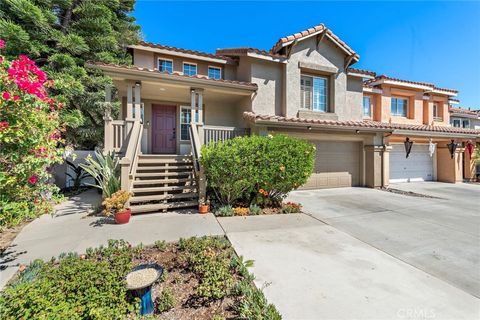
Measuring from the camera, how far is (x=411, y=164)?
13328mm

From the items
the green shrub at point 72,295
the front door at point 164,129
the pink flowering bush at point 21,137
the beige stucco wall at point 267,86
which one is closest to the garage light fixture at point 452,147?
the beige stucco wall at point 267,86

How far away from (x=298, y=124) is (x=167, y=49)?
271 inches

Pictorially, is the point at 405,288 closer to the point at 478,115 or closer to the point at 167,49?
the point at 167,49

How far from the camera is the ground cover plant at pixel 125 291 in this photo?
2.15m

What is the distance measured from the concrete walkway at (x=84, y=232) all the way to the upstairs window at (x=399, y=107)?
14.6 meters

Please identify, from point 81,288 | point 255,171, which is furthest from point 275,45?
point 81,288

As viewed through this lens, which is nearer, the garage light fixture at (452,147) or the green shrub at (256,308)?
the green shrub at (256,308)

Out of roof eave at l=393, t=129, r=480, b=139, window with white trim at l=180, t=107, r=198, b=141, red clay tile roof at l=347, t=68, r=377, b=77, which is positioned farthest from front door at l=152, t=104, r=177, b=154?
roof eave at l=393, t=129, r=480, b=139

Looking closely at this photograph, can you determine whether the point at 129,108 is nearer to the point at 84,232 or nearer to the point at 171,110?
the point at 171,110

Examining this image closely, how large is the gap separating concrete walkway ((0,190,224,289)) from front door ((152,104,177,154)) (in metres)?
4.49

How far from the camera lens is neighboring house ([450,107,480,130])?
17141mm

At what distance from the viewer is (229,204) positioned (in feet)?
20.7

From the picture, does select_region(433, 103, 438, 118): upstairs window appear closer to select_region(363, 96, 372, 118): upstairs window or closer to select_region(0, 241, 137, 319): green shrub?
select_region(363, 96, 372, 118): upstairs window
